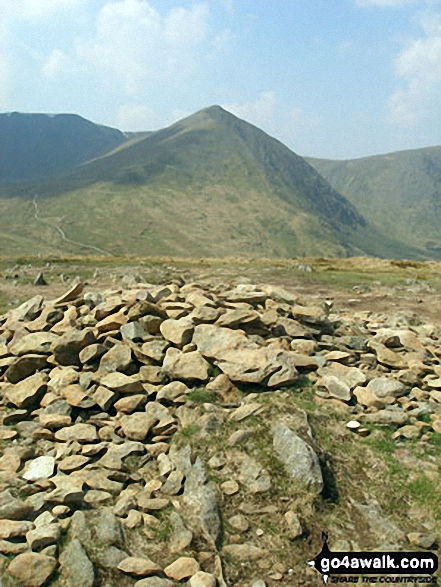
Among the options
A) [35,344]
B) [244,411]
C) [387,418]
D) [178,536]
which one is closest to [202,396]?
[244,411]

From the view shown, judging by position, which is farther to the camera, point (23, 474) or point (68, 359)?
point (68, 359)

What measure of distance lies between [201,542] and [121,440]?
2.54m

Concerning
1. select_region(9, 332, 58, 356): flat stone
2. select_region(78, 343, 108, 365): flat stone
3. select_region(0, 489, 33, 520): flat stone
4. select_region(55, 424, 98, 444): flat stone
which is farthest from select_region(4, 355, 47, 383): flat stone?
select_region(0, 489, 33, 520): flat stone

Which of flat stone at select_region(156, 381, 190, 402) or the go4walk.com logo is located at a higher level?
flat stone at select_region(156, 381, 190, 402)

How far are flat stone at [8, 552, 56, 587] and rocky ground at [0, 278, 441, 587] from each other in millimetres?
15

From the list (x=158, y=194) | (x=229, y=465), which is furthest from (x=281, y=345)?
(x=158, y=194)

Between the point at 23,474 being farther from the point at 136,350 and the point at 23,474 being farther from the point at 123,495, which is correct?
the point at 136,350

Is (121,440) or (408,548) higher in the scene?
(121,440)

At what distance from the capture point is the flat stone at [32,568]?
581 centimetres

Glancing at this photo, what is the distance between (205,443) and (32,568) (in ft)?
10.5

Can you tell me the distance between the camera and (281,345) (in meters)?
11.1

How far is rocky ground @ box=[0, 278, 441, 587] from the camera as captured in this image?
648cm

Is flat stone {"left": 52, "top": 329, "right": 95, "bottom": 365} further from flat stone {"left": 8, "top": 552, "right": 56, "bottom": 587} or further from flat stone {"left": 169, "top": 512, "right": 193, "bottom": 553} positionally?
flat stone {"left": 8, "top": 552, "right": 56, "bottom": 587}

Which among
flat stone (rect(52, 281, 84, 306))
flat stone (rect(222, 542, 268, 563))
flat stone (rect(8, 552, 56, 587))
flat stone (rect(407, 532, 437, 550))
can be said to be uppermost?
flat stone (rect(52, 281, 84, 306))
